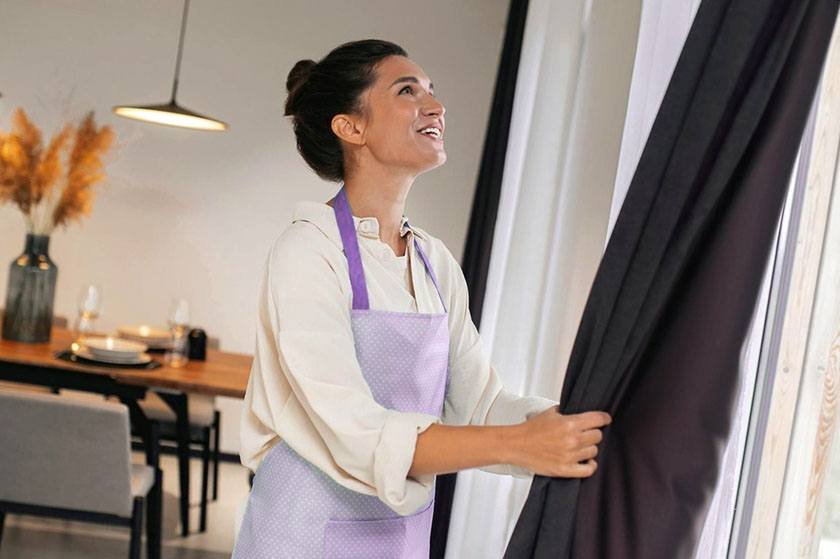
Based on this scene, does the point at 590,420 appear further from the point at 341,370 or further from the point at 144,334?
the point at 144,334

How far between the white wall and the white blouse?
414 centimetres

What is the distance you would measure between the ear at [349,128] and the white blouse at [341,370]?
0.52 feet

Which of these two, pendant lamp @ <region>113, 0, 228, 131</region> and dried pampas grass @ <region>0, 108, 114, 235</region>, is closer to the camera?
dried pampas grass @ <region>0, 108, 114, 235</region>

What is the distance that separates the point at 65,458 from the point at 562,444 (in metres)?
2.37

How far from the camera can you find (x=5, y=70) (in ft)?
19.0

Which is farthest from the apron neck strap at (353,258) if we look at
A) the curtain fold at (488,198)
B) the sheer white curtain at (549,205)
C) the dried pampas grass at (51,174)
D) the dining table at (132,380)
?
the dried pampas grass at (51,174)

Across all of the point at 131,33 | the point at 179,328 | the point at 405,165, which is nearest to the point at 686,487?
the point at 405,165

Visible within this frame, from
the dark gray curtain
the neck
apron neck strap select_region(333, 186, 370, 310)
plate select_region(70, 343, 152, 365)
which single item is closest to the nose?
the neck

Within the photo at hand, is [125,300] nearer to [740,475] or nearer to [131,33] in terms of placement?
[131,33]

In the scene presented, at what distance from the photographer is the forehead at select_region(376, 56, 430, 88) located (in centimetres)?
174

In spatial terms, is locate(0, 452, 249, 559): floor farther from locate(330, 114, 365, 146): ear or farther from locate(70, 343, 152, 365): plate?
locate(330, 114, 365, 146): ear

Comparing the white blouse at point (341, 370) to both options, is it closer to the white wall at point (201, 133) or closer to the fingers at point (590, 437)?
the fingers at point (590, 437)

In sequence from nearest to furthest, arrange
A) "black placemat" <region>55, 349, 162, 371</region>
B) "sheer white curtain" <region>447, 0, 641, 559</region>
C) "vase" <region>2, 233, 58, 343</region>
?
"sheer white curtain" <region>447, 0, 641, 559</region>
"black placemat" <region>55, 349, 162, 371</region>
"vase" <region>2, 233, 58, 343</region>

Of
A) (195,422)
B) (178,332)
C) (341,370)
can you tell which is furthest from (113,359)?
(341,370)
